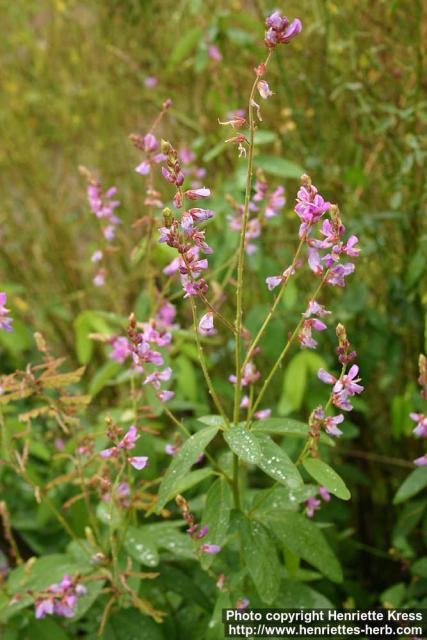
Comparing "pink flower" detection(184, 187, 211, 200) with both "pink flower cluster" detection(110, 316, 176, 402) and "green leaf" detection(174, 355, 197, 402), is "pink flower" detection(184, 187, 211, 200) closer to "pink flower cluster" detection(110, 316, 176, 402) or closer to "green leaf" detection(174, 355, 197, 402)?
"pink flower cluster" detection(110, 316, 176, 402)

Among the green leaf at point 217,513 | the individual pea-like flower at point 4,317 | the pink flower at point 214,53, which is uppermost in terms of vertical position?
the pink flower at point 214,53

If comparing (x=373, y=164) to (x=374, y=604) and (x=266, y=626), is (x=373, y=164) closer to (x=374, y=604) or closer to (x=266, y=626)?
(x=374, y=604)

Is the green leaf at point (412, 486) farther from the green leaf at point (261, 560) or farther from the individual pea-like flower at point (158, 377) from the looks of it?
the individual pea-like flower at point (158, 377)

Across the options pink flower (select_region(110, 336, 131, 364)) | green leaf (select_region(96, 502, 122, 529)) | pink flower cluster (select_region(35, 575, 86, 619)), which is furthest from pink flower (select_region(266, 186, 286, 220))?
pink flower cluster (select_region(35, 575, 86, 619))

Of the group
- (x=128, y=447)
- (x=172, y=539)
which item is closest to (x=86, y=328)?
(x=172, y=539)

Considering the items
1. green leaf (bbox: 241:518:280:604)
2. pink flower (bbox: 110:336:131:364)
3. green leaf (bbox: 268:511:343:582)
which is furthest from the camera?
pink flower (bbox: 110:336:131:364)

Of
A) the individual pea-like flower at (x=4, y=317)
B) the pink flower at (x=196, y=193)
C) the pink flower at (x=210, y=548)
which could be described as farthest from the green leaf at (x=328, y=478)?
the individual pea-like flower at (x=4, y=317)

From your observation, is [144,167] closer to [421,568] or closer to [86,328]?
[86,328]
